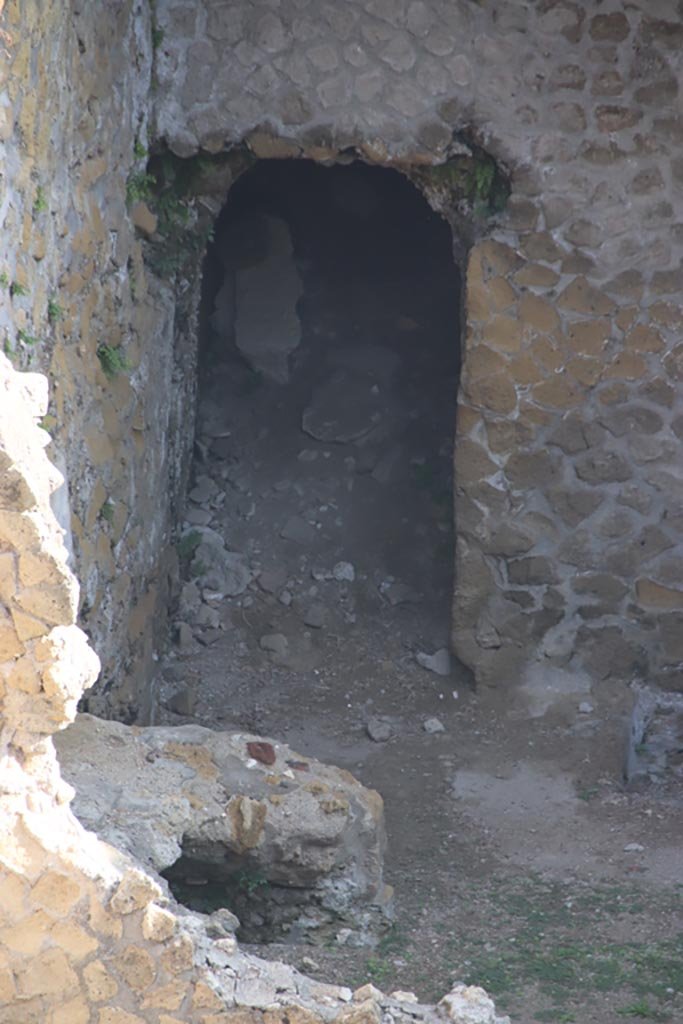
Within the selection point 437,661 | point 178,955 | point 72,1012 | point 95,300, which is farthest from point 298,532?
point 72,1012

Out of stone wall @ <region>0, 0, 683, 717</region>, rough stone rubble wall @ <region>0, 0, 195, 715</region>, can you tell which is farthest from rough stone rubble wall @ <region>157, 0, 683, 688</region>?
rough stone rubble wall @ <region>0, 0, 195, 715</region>

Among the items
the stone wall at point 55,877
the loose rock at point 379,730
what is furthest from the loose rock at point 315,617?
the stone wall at point 55,877

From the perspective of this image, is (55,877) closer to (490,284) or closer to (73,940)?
(73,940)

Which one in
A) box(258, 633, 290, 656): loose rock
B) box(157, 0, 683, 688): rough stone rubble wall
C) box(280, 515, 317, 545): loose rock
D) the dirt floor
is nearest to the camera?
the dirt floor

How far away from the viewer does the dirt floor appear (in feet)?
19.0

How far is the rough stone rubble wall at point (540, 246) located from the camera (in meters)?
7.10

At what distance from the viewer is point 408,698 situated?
7.91m

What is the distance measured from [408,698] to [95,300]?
2.59 meters

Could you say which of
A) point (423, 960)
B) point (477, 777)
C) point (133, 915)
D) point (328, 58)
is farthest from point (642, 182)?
point (133, 915)

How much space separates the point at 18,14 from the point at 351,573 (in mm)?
3890

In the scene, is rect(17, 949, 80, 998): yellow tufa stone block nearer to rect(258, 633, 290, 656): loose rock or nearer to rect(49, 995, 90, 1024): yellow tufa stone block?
rect(49, 995, 90, 1024): yellow tufa stone block

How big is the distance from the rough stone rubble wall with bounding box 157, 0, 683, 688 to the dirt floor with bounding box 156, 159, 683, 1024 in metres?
0.46

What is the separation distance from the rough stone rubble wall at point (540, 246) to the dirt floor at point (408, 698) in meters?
0.46

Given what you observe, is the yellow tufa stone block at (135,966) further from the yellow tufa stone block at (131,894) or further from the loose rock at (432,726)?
the loose rock at (432,726)
